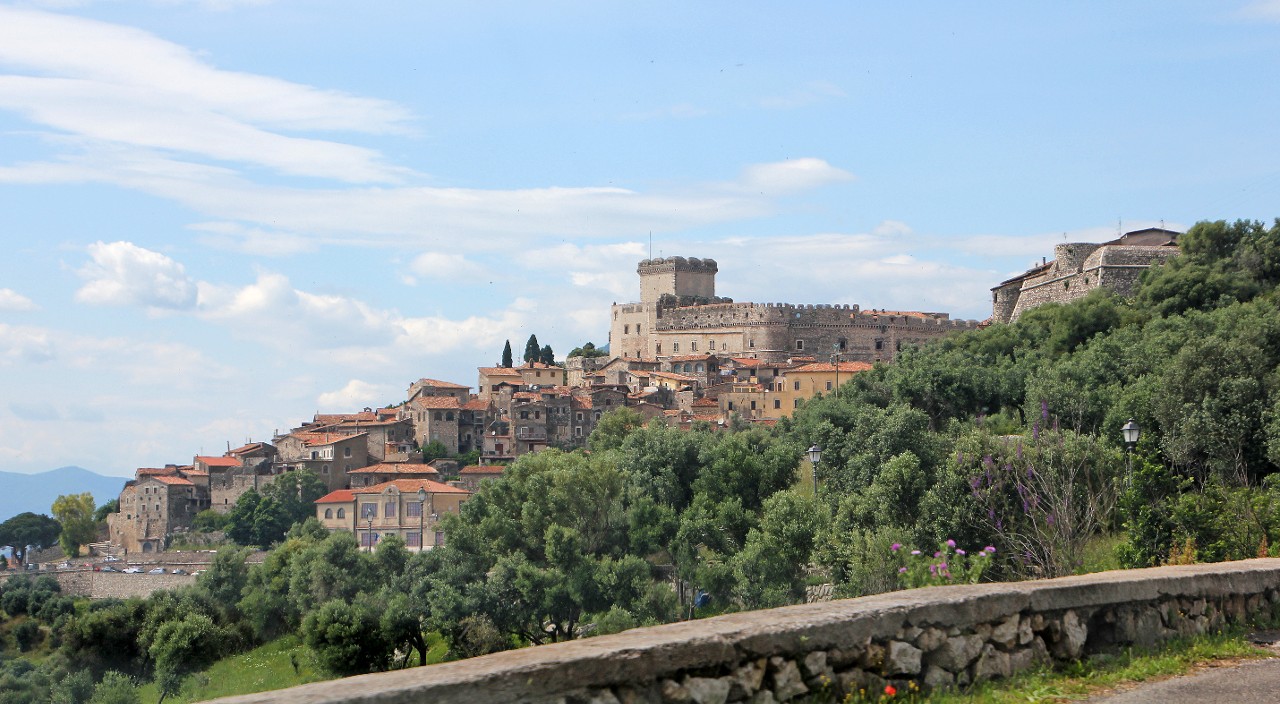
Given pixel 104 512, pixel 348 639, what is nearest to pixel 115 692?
pixel 348 639

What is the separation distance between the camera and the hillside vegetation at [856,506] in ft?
53.4

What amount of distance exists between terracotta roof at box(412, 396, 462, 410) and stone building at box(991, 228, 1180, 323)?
1327 inches

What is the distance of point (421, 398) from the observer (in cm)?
8544

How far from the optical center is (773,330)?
95125mm

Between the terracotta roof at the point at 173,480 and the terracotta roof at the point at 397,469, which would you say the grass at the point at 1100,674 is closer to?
the terracotta roof at the point at 397,469

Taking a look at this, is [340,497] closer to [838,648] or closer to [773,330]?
[773,330]

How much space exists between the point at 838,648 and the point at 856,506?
1786cm

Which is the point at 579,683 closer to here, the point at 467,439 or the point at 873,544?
the point at 873,544

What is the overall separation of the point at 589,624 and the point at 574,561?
8.18ft

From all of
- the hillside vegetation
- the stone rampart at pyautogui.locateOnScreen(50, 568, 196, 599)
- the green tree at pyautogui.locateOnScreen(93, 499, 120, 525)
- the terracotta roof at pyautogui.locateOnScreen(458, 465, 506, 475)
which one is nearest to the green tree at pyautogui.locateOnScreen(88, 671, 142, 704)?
the hillside vegetation

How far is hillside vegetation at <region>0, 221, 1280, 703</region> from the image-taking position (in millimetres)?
16266

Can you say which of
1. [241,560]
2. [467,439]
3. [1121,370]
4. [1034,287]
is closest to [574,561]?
[1121,370]

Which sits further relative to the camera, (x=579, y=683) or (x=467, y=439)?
(x=467, y=439)

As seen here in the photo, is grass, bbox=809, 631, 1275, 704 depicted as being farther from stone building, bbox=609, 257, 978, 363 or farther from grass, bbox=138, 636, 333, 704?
stone building, bbox=609, 257, 978, 363
